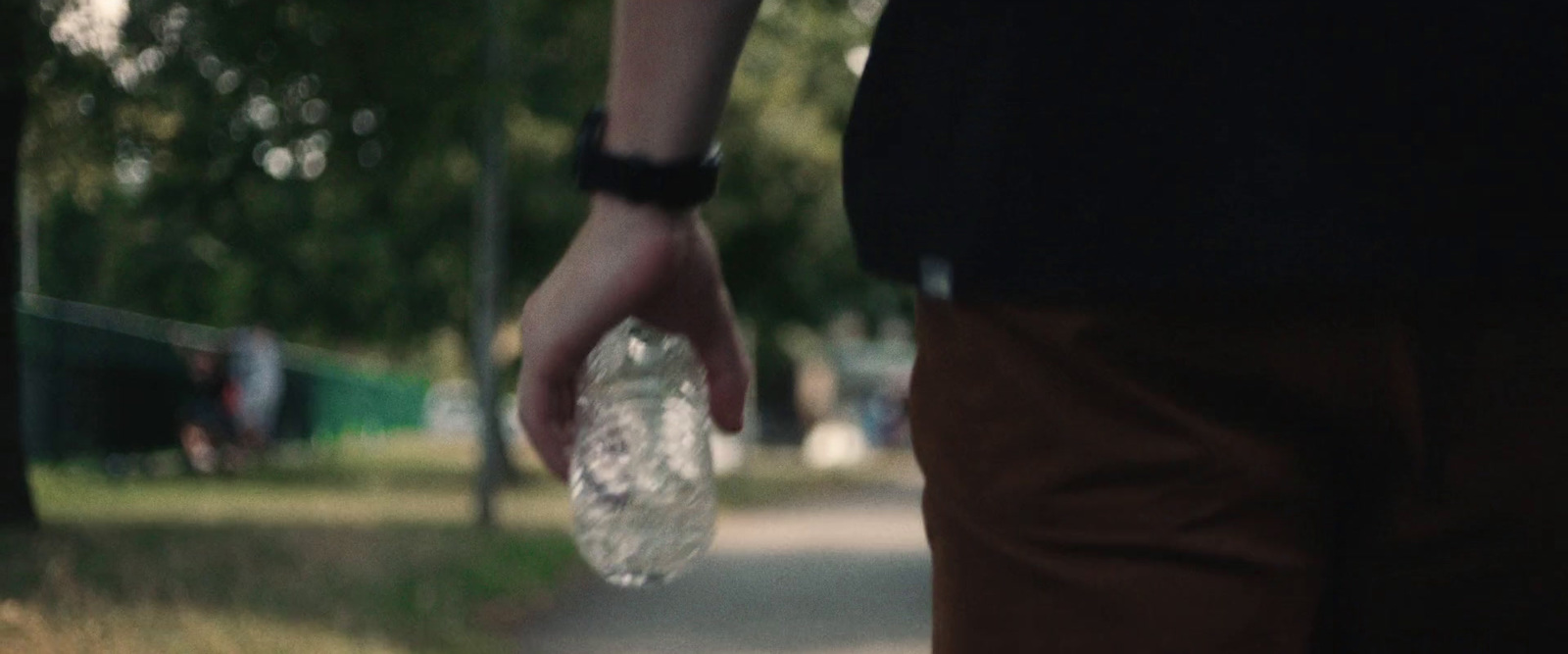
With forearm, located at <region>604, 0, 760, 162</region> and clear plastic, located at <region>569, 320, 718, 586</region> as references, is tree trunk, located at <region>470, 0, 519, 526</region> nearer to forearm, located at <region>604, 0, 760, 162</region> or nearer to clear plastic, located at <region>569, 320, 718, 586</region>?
clear plastic, located at <region>569, 320, 718, 586</region>

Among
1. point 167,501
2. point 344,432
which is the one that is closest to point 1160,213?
point 167,501

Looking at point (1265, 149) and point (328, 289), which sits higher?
point (1265, 149)

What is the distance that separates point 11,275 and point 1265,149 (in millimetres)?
10644

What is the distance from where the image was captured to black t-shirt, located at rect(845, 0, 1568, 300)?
1352 mm

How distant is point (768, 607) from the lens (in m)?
10.4

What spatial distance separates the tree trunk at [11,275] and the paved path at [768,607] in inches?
103

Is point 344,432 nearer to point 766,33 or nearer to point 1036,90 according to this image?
point 766,33

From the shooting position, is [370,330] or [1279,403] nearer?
[1279,403]

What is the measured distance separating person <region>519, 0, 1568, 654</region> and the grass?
5.00 m

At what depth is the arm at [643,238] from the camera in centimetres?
152

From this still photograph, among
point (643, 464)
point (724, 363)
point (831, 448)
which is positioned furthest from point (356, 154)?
point (831, 448)

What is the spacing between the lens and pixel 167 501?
15.4 m

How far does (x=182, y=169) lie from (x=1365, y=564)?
10.3 m

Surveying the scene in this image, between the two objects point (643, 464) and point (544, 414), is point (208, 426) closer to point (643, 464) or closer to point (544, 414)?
point (643, 464)
